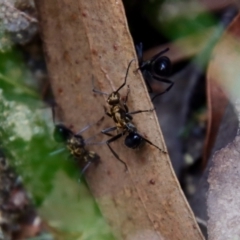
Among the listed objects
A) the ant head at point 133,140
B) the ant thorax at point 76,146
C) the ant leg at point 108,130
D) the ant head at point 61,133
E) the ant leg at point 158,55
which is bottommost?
the ant thorax at point 76,146

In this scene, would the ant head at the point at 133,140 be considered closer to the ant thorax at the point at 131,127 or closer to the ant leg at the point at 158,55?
the ant thorax at the point at 131,127

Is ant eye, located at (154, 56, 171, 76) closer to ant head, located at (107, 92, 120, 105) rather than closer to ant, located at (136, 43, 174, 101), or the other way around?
ant, located at (136, 43, 174, 101)

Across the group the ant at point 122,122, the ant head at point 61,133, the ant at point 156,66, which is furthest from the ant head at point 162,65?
the ant head at point 61,133

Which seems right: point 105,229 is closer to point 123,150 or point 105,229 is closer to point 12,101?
point 123,150

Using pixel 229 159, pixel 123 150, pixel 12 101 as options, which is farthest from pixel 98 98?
pixel 229 159

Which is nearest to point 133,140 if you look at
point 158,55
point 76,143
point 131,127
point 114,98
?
point 131,127

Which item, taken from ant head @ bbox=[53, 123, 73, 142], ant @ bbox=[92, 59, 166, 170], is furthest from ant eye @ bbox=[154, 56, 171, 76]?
ant head @ bbox=[53, 123, 73, 142]

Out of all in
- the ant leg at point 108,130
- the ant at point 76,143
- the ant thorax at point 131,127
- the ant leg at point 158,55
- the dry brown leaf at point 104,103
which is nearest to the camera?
the dry brown leaf at point 104,103

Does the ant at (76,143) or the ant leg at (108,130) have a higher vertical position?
the ant leg at (108,130)
